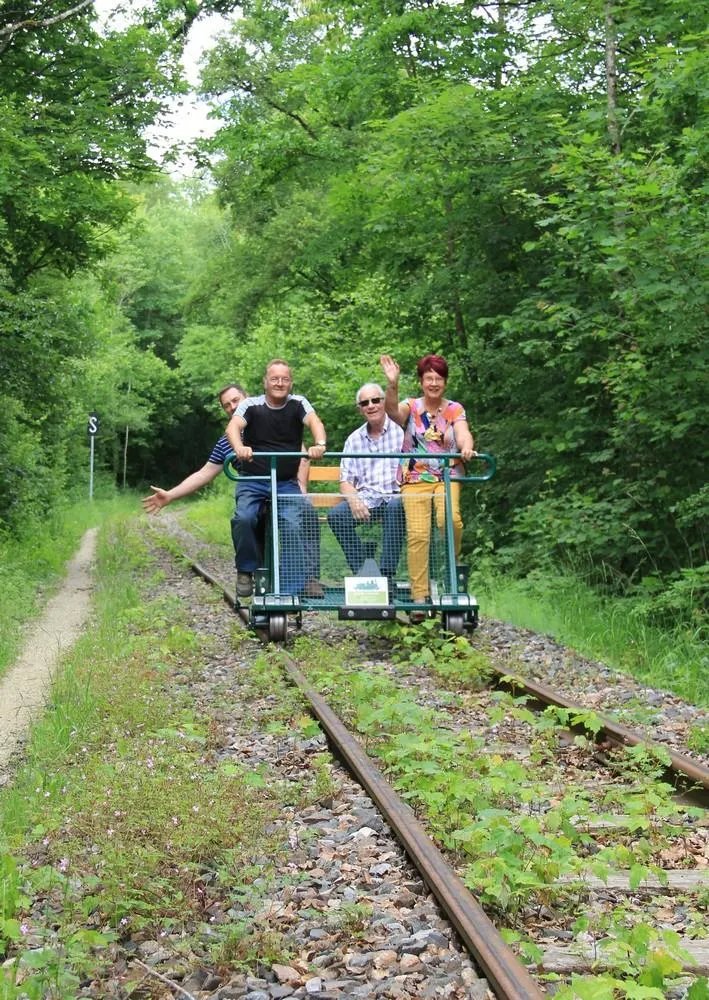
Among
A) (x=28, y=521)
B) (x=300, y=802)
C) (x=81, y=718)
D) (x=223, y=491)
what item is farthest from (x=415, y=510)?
(x=223, y=491)

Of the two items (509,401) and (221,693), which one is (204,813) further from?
(509,401)

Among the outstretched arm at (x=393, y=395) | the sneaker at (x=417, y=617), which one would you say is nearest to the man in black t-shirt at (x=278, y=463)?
the outstretched arm at (x=393, y=395)

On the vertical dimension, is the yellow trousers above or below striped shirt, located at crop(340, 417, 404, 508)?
below

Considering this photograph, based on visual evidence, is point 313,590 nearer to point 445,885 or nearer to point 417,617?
point 417,617

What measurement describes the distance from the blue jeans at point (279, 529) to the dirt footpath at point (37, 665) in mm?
1772

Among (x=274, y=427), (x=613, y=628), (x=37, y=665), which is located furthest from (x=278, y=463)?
(x=613, y=628)

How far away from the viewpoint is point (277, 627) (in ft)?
29.2

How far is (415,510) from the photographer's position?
9102 millimetres

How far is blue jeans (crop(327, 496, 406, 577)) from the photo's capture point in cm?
905

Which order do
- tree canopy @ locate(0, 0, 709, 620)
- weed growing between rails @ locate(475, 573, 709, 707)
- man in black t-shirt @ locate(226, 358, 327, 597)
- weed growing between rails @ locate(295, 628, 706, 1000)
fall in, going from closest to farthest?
weed growing between rails @ locate(295, 628, 706, 1000) < weed growing between rails @ locate(475, 573, 709, 707) < man in black t-shirt @ locate(226, 358, 327, 597) < tree canopy @ locate(0, 0, 709, 620)

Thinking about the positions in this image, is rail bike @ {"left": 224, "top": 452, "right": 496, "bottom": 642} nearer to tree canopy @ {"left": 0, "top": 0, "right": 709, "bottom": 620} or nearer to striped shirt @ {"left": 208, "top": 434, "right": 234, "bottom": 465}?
striped shirt @ {"left": 208, "top": 434, "right": 234, "bottom": 465}

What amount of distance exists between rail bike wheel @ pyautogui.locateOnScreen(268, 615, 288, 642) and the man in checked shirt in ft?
2.30

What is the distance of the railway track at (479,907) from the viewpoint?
297cm

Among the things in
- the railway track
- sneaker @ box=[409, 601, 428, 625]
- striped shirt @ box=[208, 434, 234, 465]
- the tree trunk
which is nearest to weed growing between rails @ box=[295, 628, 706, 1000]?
the railway track
